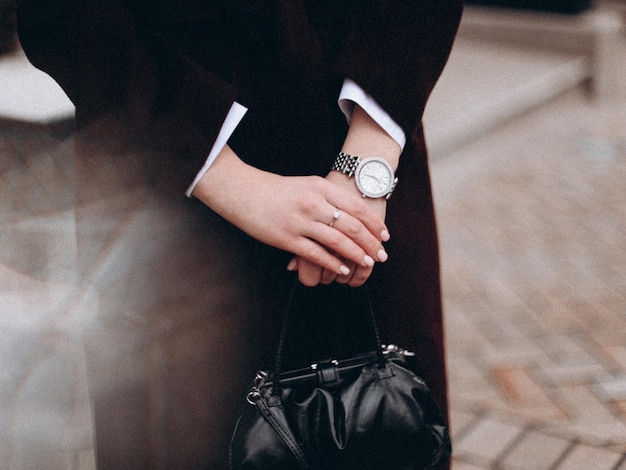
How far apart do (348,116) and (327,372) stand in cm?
37

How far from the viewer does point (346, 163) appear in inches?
39.0

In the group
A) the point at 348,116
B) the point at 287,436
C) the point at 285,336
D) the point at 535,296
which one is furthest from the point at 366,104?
the point at 535,296

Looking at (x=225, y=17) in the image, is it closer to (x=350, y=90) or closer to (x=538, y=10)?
(x=350, y=90)

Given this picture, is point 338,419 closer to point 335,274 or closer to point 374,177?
point 335,274

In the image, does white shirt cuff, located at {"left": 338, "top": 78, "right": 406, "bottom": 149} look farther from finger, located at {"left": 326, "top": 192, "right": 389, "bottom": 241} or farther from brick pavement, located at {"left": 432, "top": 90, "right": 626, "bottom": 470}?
brick pavement, located at {"left": 432, "top": 90, "right": 626, "bottom": 470}

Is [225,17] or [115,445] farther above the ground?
[225,17]

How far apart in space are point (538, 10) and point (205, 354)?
6.48m

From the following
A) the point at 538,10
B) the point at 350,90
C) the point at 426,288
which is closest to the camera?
the point at 350,90

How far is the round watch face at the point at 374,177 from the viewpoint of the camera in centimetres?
99

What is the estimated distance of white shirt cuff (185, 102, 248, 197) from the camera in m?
0.92

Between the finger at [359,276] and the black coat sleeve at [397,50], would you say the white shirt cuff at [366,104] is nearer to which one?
the black coat sleeve at [397,50]

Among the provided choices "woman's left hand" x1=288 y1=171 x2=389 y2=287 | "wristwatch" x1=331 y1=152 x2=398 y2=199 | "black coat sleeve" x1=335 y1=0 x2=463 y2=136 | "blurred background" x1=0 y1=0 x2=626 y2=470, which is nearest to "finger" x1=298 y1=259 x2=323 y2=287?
"woman's left hand" x1=288 y1=171 x2=389 y2=287

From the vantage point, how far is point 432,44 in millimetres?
1036

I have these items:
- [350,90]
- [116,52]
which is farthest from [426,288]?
[116,52]
